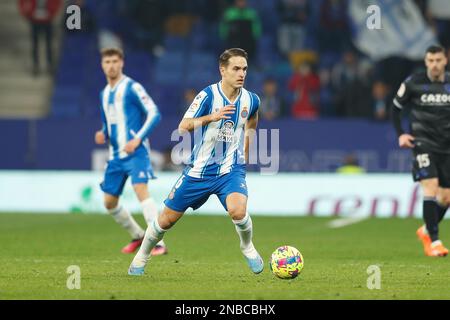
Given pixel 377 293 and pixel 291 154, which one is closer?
pixel 377 293

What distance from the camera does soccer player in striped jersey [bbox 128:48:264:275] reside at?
31.4ft

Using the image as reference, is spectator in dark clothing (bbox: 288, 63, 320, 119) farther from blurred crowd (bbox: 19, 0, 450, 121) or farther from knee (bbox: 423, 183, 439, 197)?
knee (bbox: 423, 183, 439, 197)

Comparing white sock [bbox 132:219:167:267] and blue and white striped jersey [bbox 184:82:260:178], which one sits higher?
blue and white striped jersey [bbox 184:82:260:178]

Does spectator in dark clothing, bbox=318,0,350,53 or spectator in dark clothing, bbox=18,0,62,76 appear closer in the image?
spectator in dark clothing, bbox=18,0,62,76

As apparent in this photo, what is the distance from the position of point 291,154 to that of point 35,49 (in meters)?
6.44

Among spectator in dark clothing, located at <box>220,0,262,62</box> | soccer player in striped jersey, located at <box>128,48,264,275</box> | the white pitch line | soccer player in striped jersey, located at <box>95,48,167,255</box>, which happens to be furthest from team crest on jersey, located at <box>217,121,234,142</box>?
spectator in dark clothing, located at <box>220,0,262,62</box>

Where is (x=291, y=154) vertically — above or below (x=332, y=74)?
below

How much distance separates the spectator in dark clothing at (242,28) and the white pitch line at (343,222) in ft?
17.5

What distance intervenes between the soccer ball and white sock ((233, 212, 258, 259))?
251 mm

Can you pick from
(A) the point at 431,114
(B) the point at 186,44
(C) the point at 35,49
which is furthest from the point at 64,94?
(A) the point at 431,114

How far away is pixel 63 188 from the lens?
21.0m

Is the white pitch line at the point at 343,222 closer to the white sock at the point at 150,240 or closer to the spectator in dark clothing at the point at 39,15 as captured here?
the white sock at the point at 150,240

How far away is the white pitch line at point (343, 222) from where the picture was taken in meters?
18.0

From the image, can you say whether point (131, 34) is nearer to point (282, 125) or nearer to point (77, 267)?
point (282, 125)
